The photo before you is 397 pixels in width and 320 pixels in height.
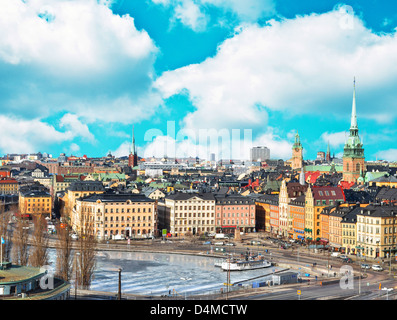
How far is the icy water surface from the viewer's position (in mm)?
65438

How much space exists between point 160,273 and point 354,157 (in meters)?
126

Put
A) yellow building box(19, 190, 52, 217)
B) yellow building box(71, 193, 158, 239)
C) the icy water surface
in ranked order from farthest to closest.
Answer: yellow building box(19, 190, 52, 217) < yellow building box(71, 193, 158, 239) < the icy water surface

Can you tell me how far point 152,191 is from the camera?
456 ft

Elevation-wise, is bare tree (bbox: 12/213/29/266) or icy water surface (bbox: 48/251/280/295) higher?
bare tree (bbox: 12/213/29/266)

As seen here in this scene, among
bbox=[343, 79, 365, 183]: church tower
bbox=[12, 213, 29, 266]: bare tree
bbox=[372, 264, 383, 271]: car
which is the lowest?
bbox=[372, 264, 383, 271]: car

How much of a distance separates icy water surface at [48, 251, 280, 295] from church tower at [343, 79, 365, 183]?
358 ft

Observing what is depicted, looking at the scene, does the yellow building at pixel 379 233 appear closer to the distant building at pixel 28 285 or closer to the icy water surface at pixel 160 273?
the icy water surface at pixel 160 273

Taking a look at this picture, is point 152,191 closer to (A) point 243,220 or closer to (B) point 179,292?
(A) point 243,220

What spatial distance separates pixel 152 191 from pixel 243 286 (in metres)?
75.6

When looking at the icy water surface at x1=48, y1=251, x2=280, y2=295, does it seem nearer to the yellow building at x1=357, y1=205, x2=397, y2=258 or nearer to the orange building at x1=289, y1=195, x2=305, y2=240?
the yellow building at x1=357, y1=205, x2=397, y2=258

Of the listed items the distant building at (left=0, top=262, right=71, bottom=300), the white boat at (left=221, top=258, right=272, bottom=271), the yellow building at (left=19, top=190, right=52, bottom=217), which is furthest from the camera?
the yellow building at (left=19, top=190, right=52, bottom=217)

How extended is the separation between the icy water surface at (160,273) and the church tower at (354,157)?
109068 mm

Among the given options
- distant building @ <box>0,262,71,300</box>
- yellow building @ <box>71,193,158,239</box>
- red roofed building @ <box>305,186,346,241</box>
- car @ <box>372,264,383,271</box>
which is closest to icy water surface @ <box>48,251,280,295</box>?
car @ <box>372,264,383,271</box>
